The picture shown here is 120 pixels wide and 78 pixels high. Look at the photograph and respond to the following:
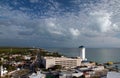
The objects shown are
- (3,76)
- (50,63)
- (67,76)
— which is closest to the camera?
(67,76)

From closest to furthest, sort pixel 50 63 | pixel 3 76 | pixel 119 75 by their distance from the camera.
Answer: pixel 119 75 → pixel 3 76 → pixel 50 63

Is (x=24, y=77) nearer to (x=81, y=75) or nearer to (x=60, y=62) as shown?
(x=81, y=75)

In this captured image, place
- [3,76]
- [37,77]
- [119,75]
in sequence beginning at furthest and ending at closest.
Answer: [3,76], [37,77], [119,75]

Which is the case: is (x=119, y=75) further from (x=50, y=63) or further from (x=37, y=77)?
(x=50, y=63)

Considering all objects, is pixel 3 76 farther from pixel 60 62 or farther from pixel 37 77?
pixel 60 62

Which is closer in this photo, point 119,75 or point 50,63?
point 119,75

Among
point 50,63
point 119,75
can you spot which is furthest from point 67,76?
point 50,63

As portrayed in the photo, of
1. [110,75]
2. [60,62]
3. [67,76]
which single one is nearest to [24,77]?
[67,76]

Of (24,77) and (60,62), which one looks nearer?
(24,77)

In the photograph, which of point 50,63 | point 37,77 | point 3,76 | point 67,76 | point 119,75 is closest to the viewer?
A: point 119,75
